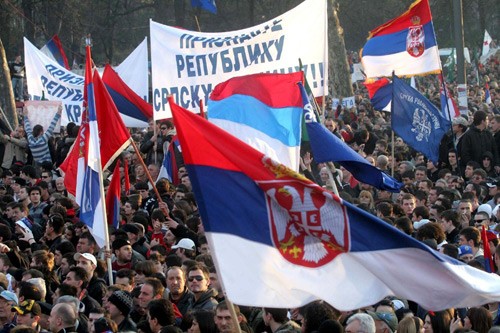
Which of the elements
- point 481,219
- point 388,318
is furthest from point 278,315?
point 481,219

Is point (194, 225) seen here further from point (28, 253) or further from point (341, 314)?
point (341, 314)

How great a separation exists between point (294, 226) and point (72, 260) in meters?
4.75

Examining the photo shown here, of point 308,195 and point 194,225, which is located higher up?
point 308,195

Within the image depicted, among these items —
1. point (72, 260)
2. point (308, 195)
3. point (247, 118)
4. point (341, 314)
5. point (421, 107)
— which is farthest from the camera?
point (421, 107)

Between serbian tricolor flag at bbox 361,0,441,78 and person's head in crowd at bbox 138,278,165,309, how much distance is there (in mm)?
6717

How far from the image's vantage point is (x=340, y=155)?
8.40 metres

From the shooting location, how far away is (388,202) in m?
11.6

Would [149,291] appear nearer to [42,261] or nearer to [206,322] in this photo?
[206,322]

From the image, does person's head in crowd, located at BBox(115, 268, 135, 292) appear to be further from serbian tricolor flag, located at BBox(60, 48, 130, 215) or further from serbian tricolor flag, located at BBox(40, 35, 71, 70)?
serbian tricolor flag, located at BBox(40, 35, 71, 70)

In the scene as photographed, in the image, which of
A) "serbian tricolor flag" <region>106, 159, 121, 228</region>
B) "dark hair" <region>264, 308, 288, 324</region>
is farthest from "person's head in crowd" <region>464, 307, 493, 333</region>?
"serbian tricolor flag" <region>106, 159, 121, 228</region>

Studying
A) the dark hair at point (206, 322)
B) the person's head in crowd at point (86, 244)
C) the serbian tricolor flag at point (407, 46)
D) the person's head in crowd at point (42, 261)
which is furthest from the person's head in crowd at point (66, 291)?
the serbian tricolor flag at point (407, 46)

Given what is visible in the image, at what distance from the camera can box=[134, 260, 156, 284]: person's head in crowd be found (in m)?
9.77

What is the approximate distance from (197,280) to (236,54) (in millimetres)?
4763

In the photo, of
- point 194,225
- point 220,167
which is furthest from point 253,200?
point 194,225
